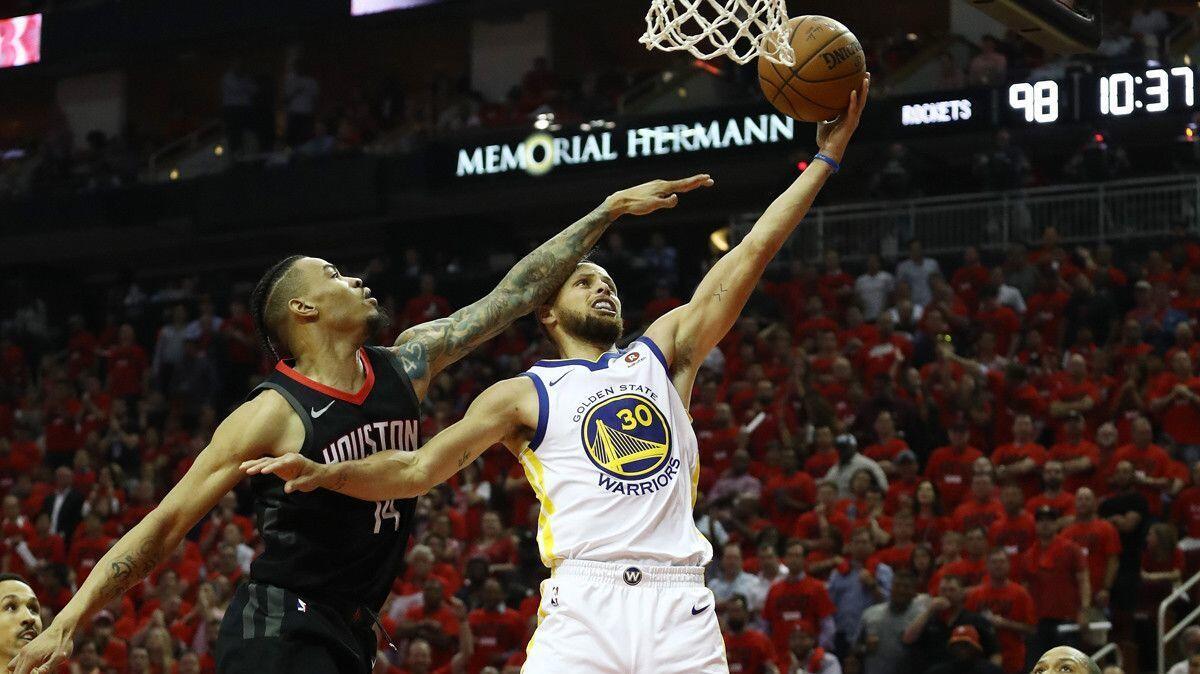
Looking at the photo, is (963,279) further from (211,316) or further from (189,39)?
(189,39)

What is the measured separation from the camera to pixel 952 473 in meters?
11.6

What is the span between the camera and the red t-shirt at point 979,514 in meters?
10.6

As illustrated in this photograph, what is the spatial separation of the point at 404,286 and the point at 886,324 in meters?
6.58

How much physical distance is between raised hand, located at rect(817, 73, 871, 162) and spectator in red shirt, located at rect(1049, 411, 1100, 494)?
6.02 metres

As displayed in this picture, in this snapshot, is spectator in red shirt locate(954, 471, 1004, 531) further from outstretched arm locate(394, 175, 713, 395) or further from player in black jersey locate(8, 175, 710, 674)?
player in black jersey locate(8, 175, 710, 674)

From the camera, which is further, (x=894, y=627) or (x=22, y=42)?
(x=22, y=42)

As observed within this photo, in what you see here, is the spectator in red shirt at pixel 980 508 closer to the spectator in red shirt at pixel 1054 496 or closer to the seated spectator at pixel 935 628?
the spectator in red shirt at pixel 1054 496

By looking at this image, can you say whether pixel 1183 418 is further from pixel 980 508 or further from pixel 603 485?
pixel 603 485

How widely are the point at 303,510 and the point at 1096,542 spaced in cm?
656

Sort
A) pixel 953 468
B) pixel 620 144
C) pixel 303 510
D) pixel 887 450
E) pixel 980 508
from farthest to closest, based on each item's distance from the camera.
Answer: pixel 620 144 < pixel 887 450 < pixel 953 468 < pixel 980 508 < pixel 303 510

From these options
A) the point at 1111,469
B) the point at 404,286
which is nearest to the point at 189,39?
the point at 404,286

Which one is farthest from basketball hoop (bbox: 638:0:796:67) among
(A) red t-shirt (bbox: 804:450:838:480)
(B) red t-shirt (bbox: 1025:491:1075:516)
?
(A) red t-shirt (bbox: 804:450:838:480)

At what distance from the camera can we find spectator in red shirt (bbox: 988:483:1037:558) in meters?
10.3

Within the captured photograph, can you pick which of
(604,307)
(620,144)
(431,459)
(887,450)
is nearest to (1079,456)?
(887,450)
